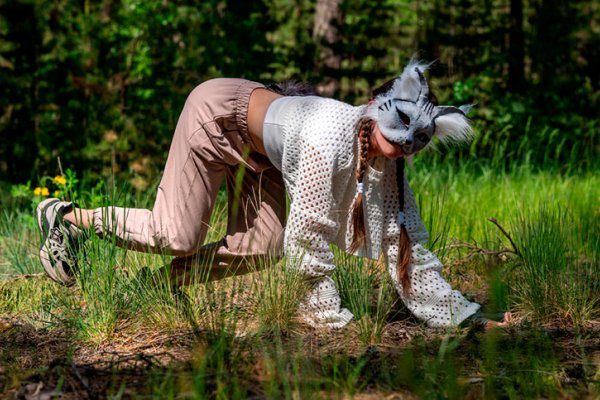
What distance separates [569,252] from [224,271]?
1768mm

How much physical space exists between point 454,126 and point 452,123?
0.02 m

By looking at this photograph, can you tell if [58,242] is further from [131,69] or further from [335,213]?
[131,69]

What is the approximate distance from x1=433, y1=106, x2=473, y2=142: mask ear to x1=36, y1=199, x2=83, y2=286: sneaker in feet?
5.02

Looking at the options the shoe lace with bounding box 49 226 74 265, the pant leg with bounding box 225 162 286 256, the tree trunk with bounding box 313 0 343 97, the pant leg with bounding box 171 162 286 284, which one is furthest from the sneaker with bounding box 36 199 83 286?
the tree trunk with bounding box 313 0 343 97

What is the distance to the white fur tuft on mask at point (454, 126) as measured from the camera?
314cm

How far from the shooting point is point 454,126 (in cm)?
315

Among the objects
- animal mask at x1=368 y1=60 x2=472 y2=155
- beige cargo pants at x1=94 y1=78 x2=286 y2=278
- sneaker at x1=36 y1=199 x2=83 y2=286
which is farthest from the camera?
sneaker at x1=36 y1=199 x2=83 y2=286

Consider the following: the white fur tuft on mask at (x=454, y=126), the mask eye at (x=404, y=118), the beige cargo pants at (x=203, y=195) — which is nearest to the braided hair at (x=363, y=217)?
the mask eye at (x=404, y=118)

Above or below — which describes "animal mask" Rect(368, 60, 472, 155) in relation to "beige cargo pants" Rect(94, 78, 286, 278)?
above

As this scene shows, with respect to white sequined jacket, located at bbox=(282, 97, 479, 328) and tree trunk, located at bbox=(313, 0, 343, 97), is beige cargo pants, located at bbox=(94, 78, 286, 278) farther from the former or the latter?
tree trunk, located at bbox=(313, 0, 343, 97)

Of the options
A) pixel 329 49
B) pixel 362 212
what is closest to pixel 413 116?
pixel 362 212

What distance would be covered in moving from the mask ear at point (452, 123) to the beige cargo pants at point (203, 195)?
77 cm

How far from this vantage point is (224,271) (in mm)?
3744

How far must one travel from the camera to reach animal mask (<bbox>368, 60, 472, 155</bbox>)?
3084 mm
